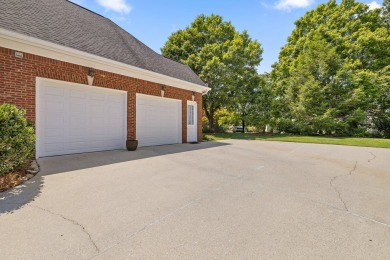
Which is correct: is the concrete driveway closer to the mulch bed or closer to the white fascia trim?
the mulch bed

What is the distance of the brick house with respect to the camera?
5.95 meters

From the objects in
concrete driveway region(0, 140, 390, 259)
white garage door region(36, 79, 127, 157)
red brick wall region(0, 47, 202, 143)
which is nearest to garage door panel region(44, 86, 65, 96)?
white garage door region(36, 79, 127, 157)

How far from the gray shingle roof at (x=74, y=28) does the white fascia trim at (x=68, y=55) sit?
7.5 inches

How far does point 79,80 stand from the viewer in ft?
23.6

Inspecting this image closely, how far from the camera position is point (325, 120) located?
1716cm

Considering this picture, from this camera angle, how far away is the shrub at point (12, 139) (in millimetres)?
4066

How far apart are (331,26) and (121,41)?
21647 mm

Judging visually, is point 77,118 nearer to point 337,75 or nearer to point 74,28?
point 74,28

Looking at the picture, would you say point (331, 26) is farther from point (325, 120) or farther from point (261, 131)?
point (261, 131)

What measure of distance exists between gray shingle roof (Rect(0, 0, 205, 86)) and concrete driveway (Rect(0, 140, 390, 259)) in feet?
13.3

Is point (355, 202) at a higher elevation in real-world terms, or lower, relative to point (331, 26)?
lower

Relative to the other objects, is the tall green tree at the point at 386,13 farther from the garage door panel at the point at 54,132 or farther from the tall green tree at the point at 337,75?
the garage door panel at the point at 54,132

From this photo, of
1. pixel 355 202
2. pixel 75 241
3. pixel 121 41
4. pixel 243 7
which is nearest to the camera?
pixel 75 241

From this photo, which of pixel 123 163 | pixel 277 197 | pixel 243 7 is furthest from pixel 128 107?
pixel 243 7
